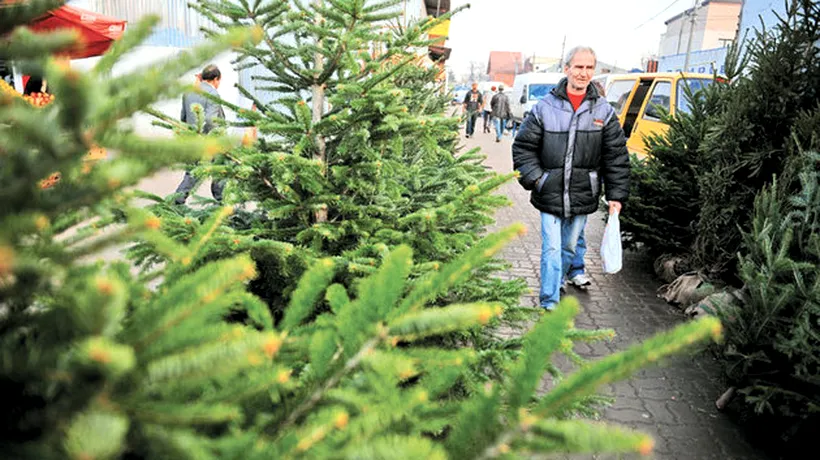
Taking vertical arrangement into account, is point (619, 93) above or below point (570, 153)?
above

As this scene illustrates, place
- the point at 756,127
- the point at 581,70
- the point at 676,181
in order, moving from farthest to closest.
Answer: the point at 676,181 < the point at 756,127 < the point at 581,70

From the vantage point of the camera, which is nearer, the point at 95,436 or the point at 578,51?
the point at 95,436

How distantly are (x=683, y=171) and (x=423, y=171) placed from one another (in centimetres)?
397

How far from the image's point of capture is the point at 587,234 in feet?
27.1

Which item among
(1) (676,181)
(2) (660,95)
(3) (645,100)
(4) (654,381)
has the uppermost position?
(2) (660,95)

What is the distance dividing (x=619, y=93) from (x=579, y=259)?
899cm

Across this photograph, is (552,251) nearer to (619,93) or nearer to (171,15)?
(171,15)

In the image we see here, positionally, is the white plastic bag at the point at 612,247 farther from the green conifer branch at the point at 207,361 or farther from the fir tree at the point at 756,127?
the green conifer branch at the point at 207,361

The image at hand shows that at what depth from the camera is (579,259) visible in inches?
225

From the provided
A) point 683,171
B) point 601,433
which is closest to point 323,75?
point 601,433

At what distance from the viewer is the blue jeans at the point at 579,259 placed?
224 inches

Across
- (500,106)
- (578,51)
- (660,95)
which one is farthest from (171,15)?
(500,106)

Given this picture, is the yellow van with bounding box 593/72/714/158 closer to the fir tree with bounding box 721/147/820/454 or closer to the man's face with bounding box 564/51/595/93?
the man's face with bounding box 564/51/595/93

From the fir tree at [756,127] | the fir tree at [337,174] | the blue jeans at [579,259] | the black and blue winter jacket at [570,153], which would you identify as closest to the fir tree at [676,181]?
the fir tree at [756,127]
